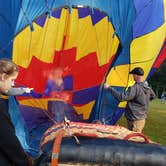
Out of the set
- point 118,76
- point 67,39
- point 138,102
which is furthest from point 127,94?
point 118,76

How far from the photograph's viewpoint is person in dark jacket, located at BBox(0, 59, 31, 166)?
2.62 metres

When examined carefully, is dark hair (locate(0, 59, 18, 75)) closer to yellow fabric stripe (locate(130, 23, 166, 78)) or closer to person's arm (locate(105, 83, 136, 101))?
person's arm (locate(105, 83, 136, 101))

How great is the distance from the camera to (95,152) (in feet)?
9.81

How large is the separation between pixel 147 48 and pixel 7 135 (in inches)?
240

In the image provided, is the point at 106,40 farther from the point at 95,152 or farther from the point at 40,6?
the point at 95,152

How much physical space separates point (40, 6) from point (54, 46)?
64 centimetres

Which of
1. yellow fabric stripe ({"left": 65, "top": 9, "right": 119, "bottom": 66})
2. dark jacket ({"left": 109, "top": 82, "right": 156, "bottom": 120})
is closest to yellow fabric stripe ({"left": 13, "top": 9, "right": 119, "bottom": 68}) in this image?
yellow fabric stripe ({"left": 65, "top": 9, "right": 119, "bottom": 66})

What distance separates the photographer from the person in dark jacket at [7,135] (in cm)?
262

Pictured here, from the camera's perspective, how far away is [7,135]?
262 cm

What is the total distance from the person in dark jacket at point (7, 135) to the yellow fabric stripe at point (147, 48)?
5524 mm

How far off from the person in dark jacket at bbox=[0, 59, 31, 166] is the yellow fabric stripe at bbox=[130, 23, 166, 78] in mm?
5524

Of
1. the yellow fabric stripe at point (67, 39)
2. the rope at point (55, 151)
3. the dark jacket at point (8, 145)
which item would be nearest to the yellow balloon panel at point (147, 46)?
the yellow fabric stripe at point (67, 39)

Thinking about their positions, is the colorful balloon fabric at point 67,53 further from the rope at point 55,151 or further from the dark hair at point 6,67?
the dark hair at point 6,67

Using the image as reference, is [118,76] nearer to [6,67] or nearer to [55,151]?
[55,151]
